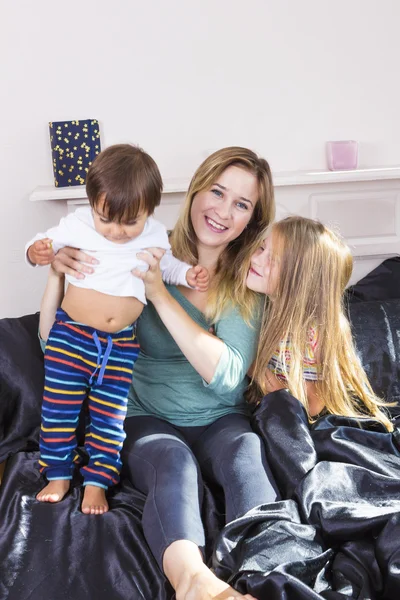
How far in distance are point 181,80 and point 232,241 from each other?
0.77 m

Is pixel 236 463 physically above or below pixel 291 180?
below

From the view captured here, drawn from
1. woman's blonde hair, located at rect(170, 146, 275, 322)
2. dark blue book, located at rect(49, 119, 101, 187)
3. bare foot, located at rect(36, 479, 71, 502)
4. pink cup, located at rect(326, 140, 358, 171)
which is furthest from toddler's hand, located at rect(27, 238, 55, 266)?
pink cup, located at rect(326, 140, 358, 171)

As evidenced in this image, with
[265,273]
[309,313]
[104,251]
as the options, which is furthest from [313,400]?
[104,251]

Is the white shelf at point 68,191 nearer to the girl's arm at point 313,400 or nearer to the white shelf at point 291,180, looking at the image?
the white shelf at point 291,180

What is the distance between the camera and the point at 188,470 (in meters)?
Answer: 1.60

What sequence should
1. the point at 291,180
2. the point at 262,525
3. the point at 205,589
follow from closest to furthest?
the point at 205,589 → the point at 262,525 → the point at 291,180

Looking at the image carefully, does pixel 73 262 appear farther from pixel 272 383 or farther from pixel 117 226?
pixel 272 383

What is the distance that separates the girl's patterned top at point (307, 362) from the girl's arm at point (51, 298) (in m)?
0.60

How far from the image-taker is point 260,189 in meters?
1.96

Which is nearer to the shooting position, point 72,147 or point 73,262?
point 73,262

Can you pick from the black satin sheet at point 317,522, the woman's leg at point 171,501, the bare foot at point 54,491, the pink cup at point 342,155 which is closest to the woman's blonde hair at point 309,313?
the black satin sheet at point 317,522

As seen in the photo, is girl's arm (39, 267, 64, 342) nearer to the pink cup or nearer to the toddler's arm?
the toddler's arm

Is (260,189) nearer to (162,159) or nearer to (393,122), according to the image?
(162,159)

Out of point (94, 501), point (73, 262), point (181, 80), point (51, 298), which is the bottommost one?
point (94, 501)
